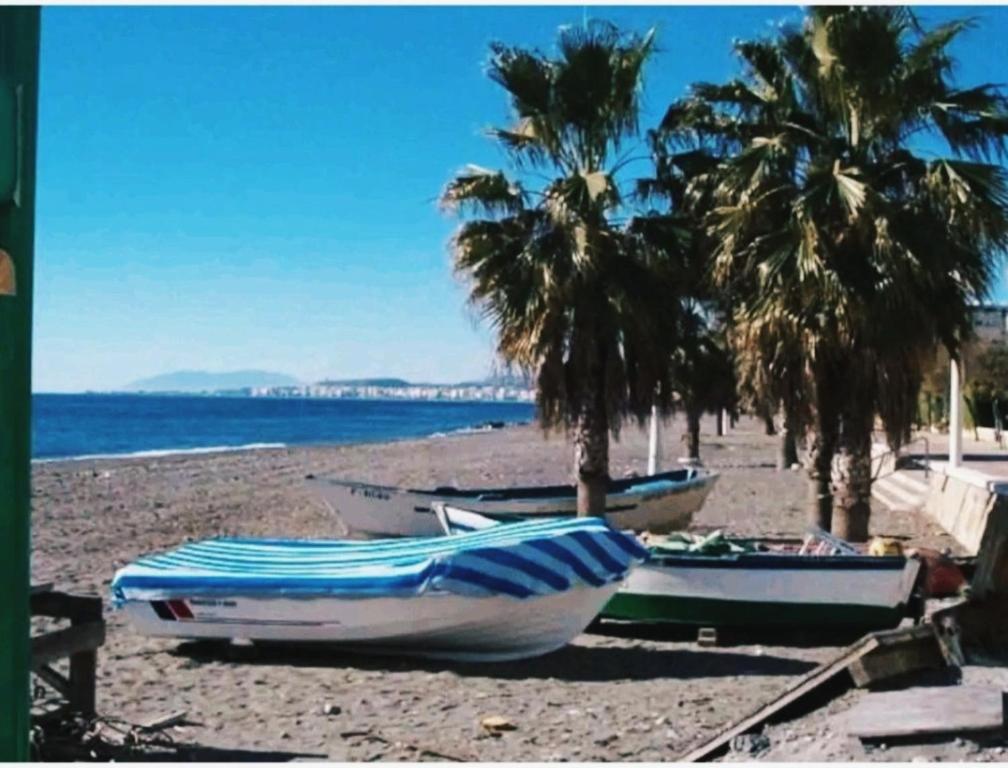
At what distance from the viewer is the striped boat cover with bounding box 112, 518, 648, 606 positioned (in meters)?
10.6

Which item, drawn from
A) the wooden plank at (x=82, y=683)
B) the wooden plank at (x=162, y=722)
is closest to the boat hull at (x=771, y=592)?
the wooden plank at (x=162, y=722)

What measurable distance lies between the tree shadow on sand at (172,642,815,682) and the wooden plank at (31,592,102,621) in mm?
3658

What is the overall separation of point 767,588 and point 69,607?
22.3 feet

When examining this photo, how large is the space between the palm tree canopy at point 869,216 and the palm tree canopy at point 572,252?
130 cm

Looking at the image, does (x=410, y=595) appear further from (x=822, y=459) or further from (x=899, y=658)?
(x=822, y=459)

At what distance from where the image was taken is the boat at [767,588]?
37.9 feet

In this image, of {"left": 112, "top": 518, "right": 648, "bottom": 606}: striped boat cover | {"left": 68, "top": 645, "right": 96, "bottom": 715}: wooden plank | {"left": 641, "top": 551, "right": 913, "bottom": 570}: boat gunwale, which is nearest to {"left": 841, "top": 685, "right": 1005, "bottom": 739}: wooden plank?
{"left": 68, "top": 645, "right": 96, "bottom": 715}: wooden plank

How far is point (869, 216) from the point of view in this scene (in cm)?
1383

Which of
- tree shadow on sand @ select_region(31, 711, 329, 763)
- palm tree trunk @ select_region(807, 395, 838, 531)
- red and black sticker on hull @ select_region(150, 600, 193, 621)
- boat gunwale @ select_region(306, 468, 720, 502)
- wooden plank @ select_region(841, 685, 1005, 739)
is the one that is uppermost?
palm tree trunk @ select_region(807, 395, 838, 531)

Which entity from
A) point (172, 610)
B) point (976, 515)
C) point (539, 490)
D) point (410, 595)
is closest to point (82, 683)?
point (172, 610)

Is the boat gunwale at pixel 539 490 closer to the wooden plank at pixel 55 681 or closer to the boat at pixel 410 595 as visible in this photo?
the boat at pixel 410 595

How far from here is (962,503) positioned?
20.1 metres

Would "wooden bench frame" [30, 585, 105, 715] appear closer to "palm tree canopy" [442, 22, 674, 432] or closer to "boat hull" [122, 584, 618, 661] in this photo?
"boat hull" [122, 584, 618, 661]

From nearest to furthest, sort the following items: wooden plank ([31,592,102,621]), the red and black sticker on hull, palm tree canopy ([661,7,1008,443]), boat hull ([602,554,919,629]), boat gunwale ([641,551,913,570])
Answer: wooden plank ([31,592,102,621])
the red and black sticker on hull
boat gunwale ([641,551,913,570])
boat hull ([602,554,919,629])
palm tree canopy ([661,7,1008,443])
